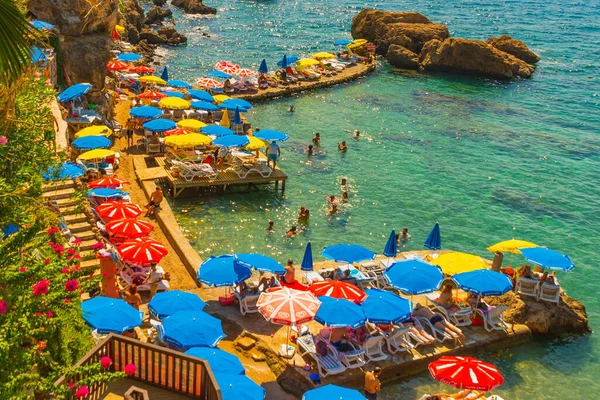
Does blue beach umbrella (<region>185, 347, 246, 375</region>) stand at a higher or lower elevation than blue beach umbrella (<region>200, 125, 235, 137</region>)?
lower

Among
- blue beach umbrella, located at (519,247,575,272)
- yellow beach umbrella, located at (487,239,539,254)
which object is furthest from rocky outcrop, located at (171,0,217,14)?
blue beach umbrella, located at (519,247,575,272)

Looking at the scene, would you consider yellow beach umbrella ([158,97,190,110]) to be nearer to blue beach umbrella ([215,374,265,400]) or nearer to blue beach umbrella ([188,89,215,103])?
blue beach umbrella ([188,89,215,103])

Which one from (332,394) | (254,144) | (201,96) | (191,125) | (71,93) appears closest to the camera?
(332,394)

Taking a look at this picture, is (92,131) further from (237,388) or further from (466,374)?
(466,374)

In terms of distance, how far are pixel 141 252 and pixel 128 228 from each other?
182cm

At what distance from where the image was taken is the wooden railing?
10.3 m

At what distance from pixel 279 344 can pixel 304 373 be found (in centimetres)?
133

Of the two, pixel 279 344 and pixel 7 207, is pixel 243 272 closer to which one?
pixel 279 344

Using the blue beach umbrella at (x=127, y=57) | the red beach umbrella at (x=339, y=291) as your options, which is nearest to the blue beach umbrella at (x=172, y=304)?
the red beach umbrella at (x=339, y=291)

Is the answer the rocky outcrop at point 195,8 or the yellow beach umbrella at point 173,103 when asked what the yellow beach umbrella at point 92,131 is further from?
the rocky outcrop at point 195,8

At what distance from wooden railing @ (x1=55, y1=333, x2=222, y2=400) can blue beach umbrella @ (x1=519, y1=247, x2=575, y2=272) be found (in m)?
13.4

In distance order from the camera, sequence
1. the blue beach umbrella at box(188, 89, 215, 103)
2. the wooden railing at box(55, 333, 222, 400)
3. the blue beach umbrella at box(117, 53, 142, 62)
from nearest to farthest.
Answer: the wooden railing at box(55, 333, 222, 400), the blue beach umbrella at box(188, 89, 215, 103), the blue beach umbrella at box(117, 53, 142, 62)

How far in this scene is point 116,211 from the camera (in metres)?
20.8

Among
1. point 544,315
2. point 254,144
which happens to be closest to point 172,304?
point 544,315
